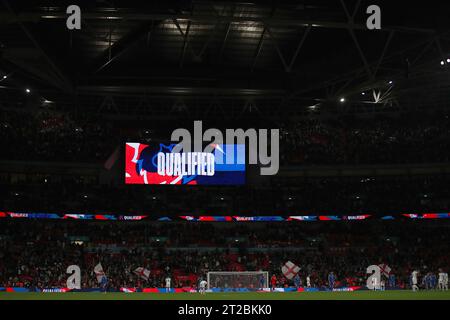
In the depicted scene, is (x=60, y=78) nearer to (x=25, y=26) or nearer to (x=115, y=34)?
(x=115, y=34)

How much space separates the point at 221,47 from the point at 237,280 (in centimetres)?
1738

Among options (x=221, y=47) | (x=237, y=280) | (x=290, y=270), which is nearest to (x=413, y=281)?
(x=290, y=270)

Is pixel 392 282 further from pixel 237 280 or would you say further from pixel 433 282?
pixel 237 280

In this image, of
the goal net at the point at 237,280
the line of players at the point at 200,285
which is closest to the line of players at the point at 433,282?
the goal net at the point at 237,280

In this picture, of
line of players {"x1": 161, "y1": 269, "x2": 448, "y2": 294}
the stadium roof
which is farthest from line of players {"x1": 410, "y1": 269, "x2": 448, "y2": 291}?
the stadium roof

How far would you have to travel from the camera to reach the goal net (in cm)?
4550

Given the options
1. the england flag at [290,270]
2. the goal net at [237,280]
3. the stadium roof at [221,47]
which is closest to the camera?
the stadium roof at [221,47]

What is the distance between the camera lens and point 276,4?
34844 mm

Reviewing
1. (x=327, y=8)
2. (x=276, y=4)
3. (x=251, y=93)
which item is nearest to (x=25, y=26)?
(x=276, y=4)

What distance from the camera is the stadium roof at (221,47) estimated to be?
33281 mm

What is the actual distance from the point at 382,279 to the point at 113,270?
21117 millimetres

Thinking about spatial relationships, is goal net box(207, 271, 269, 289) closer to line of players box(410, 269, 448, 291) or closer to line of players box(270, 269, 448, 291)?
line of players box(270, 269, 448, 291)

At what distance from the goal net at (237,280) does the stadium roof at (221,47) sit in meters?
14.2

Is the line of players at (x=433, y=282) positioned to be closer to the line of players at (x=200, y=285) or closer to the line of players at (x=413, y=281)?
the line of players at (x=413, y=281)
